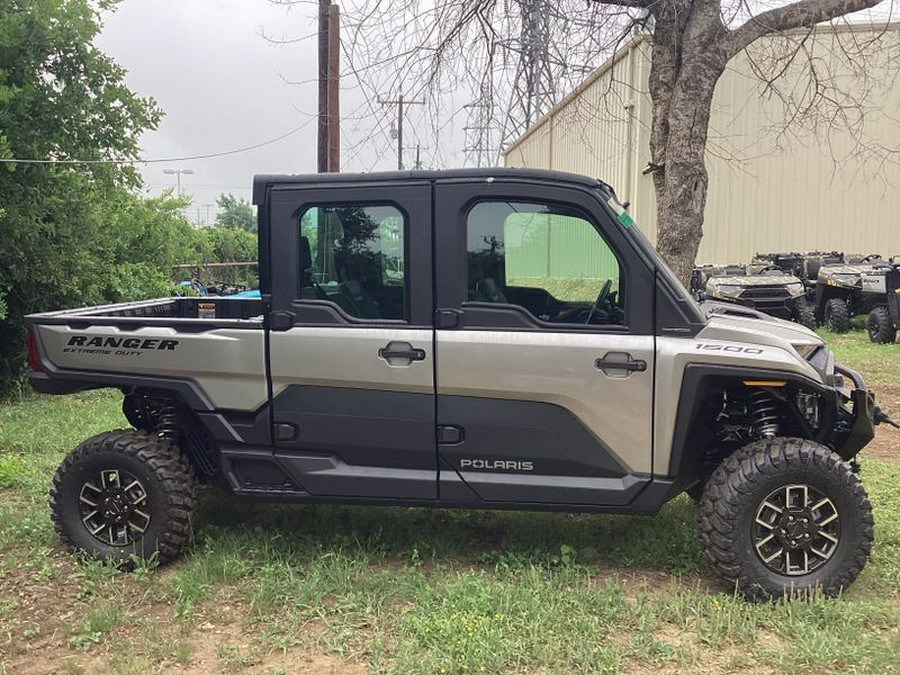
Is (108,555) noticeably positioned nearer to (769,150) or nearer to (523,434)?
A: (523,434)

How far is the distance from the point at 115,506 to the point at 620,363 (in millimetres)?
2826

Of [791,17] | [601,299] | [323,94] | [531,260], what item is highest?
[323,94]

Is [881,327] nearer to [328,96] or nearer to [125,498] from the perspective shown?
[328,96]

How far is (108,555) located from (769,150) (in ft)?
64.9

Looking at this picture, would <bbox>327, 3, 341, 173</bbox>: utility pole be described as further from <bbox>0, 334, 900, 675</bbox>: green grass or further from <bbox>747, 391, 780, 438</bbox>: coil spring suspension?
<bbox>747, 391, 780, 438</bbox>: coil spring suspension

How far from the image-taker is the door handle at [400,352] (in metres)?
3.99

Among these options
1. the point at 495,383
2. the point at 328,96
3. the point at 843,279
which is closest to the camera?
the point at 495,383

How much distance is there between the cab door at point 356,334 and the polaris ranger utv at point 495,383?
0.03ft

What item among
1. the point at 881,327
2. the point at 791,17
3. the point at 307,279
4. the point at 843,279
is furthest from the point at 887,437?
the point at 843,279

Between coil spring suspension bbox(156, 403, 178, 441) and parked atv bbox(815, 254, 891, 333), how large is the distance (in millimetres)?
14114

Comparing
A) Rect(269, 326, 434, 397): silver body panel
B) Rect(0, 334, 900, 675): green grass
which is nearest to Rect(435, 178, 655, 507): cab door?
Rect(269, 326, 434, 397): silver body panel

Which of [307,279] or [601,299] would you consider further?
[307,279]

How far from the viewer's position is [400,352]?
4.00 meters

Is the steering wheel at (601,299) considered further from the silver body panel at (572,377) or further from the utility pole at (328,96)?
the utility pole at (328,96)
